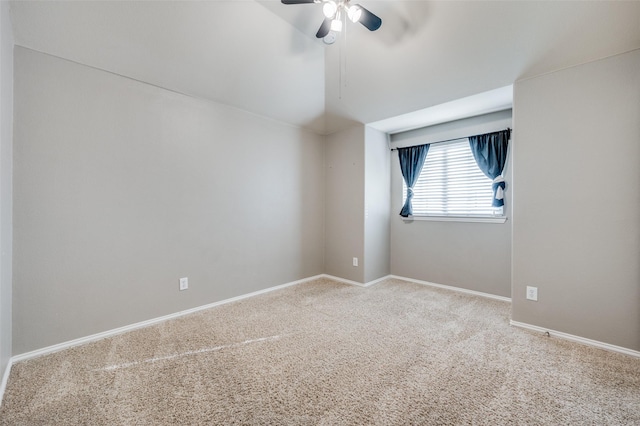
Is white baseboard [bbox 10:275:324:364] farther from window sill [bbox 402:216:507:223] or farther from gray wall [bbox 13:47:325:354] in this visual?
window sill [bbox 402:216:507:223]

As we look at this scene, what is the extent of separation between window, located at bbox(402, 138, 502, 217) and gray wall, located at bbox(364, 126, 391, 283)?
0.48 meters

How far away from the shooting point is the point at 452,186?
376 centimetres

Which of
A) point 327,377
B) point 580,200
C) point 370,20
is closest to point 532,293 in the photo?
point 580,200

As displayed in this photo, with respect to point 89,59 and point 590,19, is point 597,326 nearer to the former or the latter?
point 590,19

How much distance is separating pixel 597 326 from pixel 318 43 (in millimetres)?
3538

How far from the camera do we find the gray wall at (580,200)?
2088 mm

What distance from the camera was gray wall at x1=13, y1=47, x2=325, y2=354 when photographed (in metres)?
2.04

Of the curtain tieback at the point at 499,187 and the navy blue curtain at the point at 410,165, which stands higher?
the navy blue curtain at the point at 410,165

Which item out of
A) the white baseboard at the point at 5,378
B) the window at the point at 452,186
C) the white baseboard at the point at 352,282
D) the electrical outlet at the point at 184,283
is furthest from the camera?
the white baseboard at the point at 352,282

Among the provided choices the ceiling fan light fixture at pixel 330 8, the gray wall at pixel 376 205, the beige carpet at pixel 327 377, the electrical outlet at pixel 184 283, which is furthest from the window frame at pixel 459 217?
the electrical outlet at pixel 184 283

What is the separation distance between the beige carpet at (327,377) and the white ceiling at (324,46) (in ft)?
7.67

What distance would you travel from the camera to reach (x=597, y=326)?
220cm

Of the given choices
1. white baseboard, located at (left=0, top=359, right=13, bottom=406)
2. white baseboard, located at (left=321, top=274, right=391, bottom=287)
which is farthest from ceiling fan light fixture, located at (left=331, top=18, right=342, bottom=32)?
white baseboard, located at (left=0, top=359, right=13, bottom=406)

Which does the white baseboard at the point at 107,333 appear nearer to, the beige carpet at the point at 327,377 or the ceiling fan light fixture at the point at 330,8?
the beige carpet at the point at 327,377
